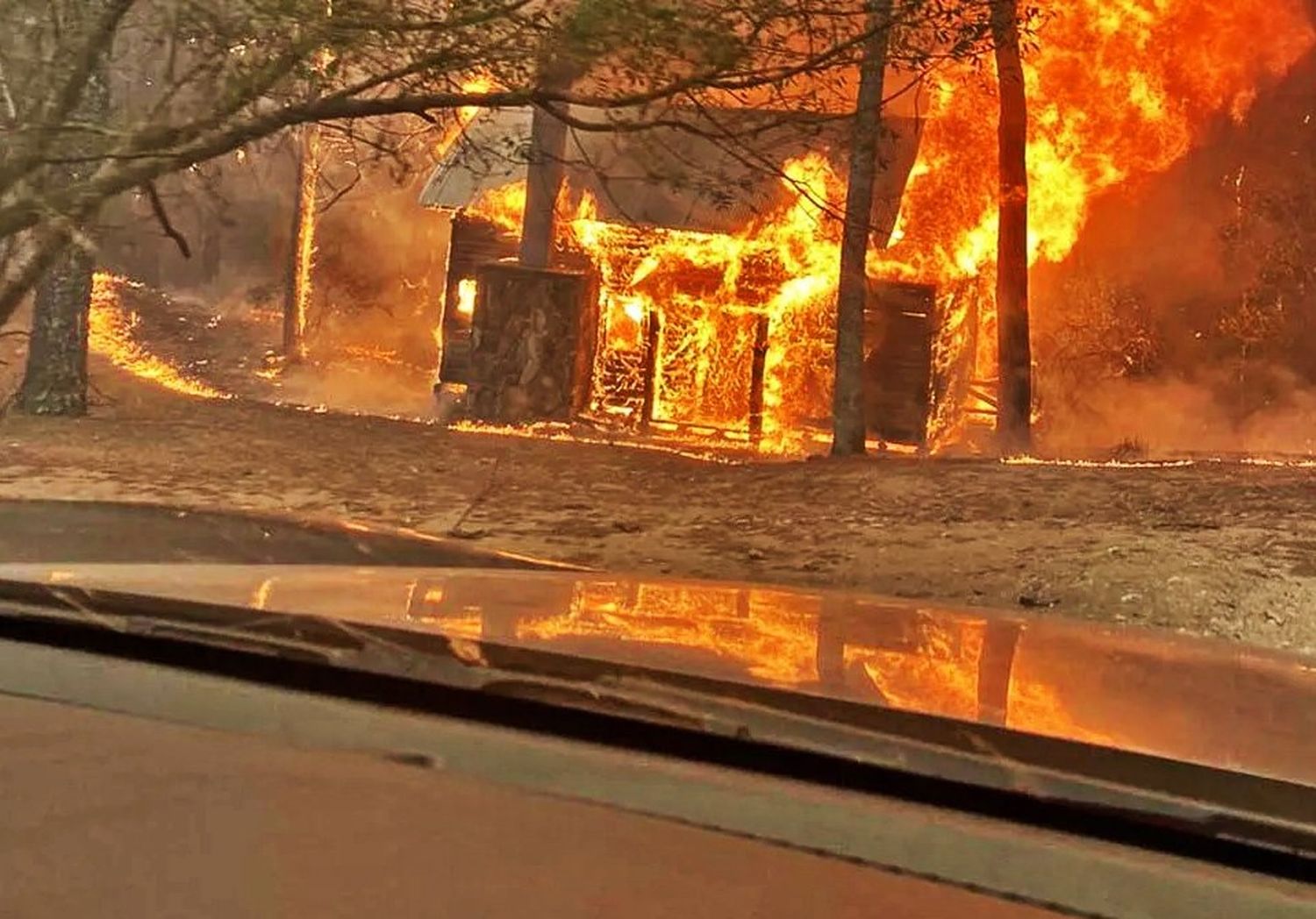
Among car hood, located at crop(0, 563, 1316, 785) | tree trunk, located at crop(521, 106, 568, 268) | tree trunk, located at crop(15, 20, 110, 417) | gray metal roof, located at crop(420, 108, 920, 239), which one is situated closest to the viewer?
car hood, located at crop(0, 563, 1316, 785)

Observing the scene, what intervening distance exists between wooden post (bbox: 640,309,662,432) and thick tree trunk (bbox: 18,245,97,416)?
8145 millimetres

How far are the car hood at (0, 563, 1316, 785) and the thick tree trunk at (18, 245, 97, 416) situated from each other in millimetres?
10492

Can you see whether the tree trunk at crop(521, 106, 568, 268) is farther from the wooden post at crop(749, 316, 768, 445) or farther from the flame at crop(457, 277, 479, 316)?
the wooden post at crop(749, 316, 768, 445)

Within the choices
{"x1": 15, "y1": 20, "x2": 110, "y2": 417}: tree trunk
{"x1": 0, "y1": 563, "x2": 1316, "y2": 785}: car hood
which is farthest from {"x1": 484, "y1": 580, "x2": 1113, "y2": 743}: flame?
{"x1": 15, "y1": 20, "x2": 110, "y2": 417}: tree trunk

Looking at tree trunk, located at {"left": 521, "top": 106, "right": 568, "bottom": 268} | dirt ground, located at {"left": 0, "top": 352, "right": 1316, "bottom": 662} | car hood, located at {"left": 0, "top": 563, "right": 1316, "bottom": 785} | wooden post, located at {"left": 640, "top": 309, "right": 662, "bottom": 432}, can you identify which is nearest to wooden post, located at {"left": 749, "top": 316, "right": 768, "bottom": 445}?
wooden post, located at {"left": 640, "top": 309, "right": 662, "bottom": 432}

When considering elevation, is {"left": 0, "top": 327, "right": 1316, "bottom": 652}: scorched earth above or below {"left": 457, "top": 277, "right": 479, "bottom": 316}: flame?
below

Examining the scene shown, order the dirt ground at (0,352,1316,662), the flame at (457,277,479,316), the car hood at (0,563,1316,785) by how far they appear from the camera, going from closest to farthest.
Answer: the car hood at (0,563,1316,785), the dirt ground at (0,352,1316,662), the flame at (457,277,479,316)

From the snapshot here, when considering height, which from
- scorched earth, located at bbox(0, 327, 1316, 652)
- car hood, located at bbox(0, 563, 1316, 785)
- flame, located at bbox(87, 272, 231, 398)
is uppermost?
flame, located at bbox(87, 272, 231, 398)

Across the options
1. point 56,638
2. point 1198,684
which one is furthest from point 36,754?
point 1198,684

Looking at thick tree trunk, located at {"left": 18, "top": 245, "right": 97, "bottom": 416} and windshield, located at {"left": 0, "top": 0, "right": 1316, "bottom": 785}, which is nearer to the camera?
windshield, located at {"left": 0, "top": 0, "right": 1316, "bottom": 785}

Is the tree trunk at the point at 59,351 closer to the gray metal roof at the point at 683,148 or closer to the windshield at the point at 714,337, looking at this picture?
the windshield at the point at 714,337

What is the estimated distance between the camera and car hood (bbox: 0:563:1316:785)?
219 cm

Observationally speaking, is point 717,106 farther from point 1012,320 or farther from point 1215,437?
point 1215,437

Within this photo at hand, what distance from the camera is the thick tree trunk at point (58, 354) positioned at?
44.2ft
